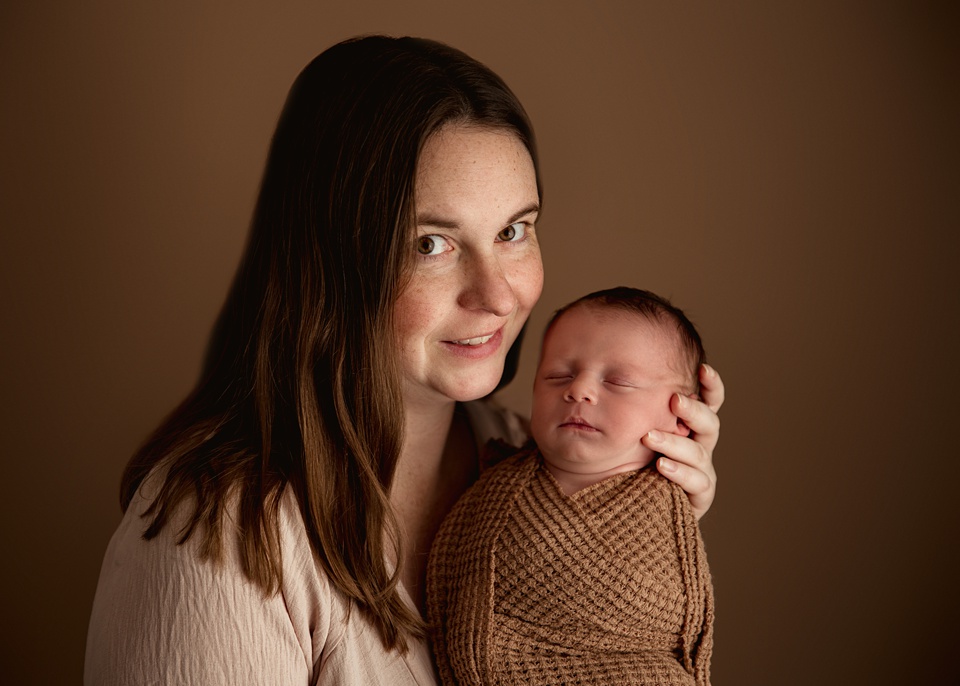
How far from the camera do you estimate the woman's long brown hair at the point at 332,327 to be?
4.30ft

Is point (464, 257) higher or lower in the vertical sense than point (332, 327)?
higher

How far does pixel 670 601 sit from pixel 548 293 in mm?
1094

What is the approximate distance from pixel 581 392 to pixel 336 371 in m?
0.39

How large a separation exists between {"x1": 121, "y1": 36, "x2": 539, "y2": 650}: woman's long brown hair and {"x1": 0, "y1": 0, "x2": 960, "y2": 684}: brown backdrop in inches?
24.2

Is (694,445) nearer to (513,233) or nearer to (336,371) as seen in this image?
(513,233)

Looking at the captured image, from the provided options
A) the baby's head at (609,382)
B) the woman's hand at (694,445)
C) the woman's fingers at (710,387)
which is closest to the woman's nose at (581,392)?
the baby's head at (609,382)

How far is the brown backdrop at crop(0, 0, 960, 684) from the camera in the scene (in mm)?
1872

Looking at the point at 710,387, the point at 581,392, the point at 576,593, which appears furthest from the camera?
the point at 710,387

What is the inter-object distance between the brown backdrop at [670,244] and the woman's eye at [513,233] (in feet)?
2.53

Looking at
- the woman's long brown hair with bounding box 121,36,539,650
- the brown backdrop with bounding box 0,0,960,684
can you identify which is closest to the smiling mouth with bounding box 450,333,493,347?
the woman's long brown hair with bounding box 121,36,539,650

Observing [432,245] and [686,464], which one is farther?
[686,464]

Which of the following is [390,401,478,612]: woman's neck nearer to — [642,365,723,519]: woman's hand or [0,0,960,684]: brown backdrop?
[642,365,723,519]: woman's hand

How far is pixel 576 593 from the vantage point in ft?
4.24

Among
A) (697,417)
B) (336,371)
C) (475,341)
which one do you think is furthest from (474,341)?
(697,417)
